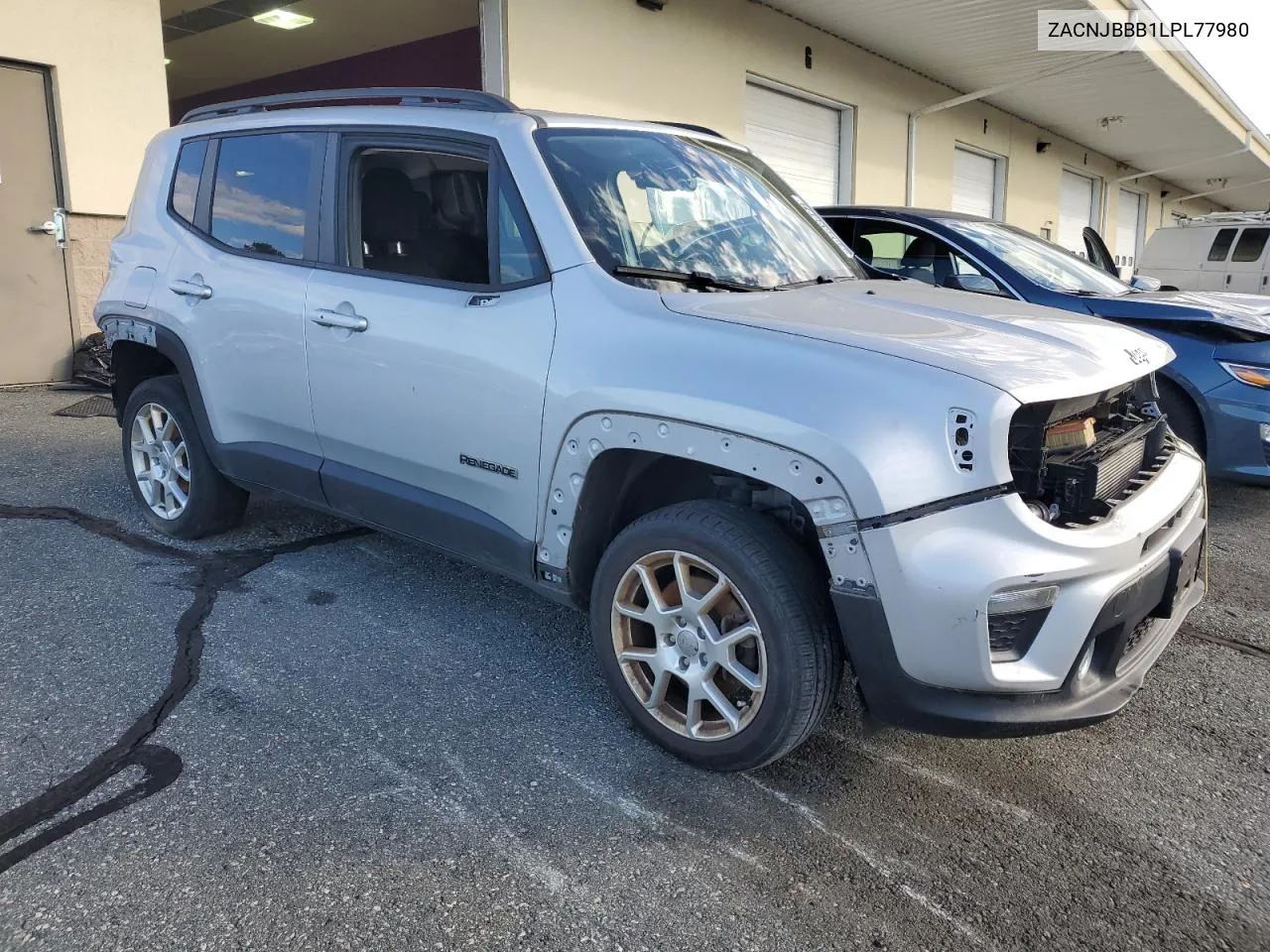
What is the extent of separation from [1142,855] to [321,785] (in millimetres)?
2170

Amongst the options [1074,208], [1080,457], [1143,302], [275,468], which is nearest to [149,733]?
[275,468]

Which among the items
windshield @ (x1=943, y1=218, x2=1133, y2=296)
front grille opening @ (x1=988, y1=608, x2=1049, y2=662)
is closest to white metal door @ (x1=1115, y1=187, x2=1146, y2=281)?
windshield @ (x1=943, y1=218, x2=1133, y2=296)

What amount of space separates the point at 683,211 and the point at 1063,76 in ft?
51.2

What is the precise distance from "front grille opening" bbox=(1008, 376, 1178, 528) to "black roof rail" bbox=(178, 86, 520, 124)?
2038 mm

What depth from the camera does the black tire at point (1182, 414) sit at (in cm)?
524

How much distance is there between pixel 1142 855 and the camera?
2.40m

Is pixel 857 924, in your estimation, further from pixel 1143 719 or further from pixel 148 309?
pixel 148 309

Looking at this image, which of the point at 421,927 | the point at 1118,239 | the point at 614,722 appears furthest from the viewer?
the point at 1118,239

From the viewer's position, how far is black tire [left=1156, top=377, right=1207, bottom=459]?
5.24m

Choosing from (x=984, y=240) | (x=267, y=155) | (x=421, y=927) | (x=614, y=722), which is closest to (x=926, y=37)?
(x=984, y=240)

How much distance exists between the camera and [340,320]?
344cm

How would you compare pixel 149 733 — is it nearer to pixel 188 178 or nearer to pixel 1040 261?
pixel 188 178

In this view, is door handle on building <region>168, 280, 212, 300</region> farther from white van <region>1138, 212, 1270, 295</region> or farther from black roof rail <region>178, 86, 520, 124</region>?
white van <region>1138, 212, 1270, 295</region>

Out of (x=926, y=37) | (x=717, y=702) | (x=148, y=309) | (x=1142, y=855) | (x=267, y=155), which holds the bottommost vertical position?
(x=1142, y=855)
